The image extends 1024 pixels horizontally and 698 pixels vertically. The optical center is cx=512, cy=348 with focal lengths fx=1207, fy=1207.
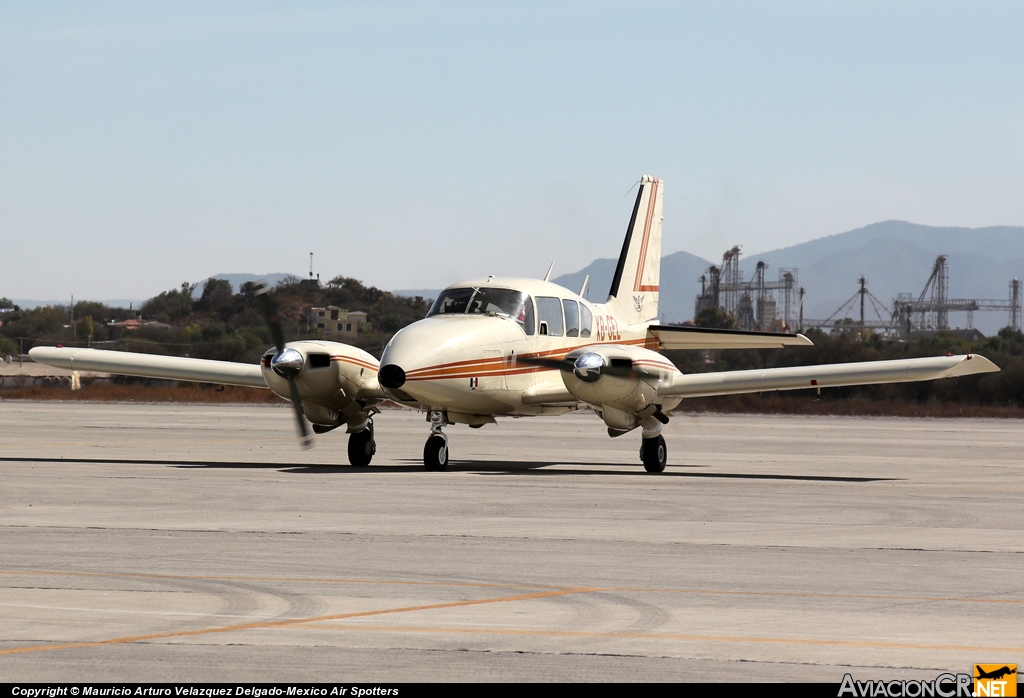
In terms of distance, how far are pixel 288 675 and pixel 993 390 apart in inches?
2520

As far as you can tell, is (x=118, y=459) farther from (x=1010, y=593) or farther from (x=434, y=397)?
(x=1010, y=593)

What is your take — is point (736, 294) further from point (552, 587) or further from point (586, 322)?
point (552, 587)

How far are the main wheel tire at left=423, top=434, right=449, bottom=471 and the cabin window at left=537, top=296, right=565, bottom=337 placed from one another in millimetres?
3197

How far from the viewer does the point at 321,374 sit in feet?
72.1

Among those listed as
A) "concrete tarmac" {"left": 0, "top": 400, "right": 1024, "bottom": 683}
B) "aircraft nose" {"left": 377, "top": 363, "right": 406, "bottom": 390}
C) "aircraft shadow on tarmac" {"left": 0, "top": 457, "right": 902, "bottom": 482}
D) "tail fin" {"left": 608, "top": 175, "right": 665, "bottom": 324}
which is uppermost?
"tail fin" {"left": 608, "top": 175, "right": 665, "bottom": 324}

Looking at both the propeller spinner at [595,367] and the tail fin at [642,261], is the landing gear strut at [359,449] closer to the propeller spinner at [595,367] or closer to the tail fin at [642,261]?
the propeller spinner at [595,367]

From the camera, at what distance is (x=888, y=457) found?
93.9 ft

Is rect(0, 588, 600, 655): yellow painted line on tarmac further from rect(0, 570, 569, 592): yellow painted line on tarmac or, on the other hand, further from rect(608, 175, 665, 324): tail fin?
rect(608, 175, 665, 324): tail fin

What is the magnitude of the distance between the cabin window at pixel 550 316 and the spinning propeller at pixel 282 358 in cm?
486

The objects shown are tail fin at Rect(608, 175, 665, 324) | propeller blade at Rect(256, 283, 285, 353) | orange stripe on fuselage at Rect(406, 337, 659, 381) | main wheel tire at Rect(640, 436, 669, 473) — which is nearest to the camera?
orange stripe on fuselage at Rect(406, 337, 659, 381)

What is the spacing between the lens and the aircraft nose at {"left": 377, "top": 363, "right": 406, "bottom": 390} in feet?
66.1

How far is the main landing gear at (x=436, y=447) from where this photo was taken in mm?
21859

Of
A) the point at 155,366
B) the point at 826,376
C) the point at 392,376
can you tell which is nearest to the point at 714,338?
the point at 826,376

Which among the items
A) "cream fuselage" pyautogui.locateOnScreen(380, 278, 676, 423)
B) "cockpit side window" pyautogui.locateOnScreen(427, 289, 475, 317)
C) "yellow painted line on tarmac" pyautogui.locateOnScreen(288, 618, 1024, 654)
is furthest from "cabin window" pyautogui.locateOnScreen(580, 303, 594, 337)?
"yellow painted line on tarmac" pyautogui.locateOnScreen(288, 618, 1024, 654)
